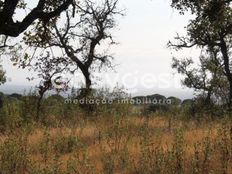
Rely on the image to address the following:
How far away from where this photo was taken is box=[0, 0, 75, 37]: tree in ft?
31.1

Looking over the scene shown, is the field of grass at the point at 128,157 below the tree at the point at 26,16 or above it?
below

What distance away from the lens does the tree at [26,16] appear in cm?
949

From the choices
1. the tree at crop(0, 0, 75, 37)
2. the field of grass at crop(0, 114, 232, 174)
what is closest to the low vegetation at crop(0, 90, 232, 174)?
the field of grass at crop(0, 114, 232, 174)

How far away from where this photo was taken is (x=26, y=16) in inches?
392

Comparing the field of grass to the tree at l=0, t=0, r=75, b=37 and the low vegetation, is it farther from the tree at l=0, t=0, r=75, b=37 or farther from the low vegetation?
the tree at l=0, t=0, r=75, b=37

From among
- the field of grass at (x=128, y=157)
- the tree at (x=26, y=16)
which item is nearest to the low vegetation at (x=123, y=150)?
the field of grass at (x=128, y=157)

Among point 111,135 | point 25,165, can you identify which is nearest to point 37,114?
point 111,135

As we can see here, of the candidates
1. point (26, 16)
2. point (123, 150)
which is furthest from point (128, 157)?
point (26, 16)

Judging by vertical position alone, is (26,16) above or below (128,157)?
above

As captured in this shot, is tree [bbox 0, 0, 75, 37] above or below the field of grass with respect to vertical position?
above

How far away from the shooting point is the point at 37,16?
399 inches

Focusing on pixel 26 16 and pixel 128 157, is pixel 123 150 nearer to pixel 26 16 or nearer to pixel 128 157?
pixel 128 157

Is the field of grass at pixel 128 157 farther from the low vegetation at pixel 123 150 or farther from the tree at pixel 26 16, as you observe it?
the tree at pixel 26 16

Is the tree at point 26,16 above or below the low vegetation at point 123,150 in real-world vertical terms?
above
